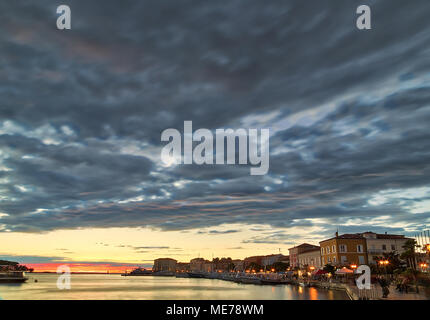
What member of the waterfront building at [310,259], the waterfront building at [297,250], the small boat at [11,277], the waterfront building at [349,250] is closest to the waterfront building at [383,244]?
the waterfront building at [349,250]

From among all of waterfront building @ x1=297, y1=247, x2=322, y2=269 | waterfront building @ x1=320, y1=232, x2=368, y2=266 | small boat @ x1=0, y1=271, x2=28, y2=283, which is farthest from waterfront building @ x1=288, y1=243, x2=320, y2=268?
small boat @ x1=0, y1=271, x2=28, y2=283

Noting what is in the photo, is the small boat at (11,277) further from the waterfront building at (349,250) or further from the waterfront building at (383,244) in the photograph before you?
the waterfront building at (383,244)

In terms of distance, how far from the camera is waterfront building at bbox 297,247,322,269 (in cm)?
10198

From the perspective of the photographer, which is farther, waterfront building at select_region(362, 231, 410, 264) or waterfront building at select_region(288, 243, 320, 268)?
waterfront building at select_region(288, 243, 320, 268)

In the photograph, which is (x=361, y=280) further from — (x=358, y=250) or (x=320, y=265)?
(x=320, y=265)

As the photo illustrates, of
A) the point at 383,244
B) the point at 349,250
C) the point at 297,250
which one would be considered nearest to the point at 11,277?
the point at 297,250

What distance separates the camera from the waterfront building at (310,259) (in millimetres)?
101981

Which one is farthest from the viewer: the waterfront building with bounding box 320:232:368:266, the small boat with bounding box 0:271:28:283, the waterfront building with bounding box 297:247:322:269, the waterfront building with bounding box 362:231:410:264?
the small boat with bounding box 0:271:28:283

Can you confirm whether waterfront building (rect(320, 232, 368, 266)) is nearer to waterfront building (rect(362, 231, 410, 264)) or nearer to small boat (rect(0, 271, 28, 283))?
waterfront building (rect(362, 231, 410, 264))

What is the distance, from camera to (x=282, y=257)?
638ft

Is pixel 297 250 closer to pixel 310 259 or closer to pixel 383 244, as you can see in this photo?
pixel 310 259

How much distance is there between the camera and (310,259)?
360ft
